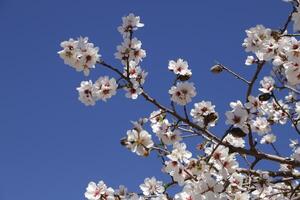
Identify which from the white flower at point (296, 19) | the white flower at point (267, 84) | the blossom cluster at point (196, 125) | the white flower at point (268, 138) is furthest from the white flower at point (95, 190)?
the white flower at point (268, 138)

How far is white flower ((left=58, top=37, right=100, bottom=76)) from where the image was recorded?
483 centimetres

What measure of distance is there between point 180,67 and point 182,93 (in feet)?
1.24

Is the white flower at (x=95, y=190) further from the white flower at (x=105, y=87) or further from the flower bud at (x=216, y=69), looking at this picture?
the flower bud at (x=216, y=69)

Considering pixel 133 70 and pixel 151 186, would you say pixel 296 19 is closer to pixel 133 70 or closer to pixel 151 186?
pixel 133 70

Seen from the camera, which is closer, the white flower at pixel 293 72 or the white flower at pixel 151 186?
the white flower at pixel 293 72

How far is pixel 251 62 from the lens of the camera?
5574mm

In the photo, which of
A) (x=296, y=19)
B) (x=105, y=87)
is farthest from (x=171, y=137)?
(x=296, y=19)

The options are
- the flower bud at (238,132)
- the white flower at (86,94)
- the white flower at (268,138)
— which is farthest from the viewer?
the white flower at (268,138)

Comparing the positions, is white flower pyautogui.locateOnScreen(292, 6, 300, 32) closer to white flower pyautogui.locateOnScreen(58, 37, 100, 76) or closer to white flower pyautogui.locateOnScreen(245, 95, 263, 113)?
white flower pyautogui.locateOnScreen(245, 95, 263, 113)

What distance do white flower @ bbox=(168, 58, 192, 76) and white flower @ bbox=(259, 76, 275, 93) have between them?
865 mm

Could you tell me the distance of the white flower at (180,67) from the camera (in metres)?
4.97

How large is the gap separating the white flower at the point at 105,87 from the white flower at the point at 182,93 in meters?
0.62

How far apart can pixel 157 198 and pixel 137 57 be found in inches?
61.4

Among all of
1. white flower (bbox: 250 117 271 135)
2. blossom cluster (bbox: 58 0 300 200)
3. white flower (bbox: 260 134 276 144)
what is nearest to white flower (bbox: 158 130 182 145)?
blossom cluster (bbox: 58 0 300 200)
